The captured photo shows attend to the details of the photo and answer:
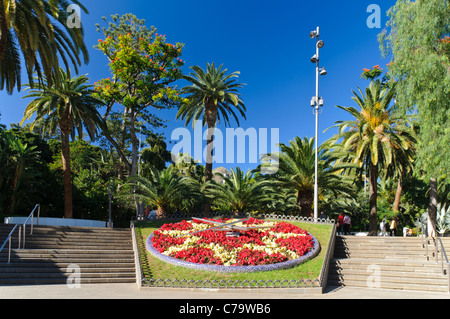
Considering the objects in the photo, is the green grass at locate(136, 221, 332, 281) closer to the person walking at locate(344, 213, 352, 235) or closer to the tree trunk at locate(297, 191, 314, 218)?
the tree trunk at locate(297, 191, 314, 218)

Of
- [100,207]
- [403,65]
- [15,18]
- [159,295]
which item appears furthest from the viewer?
[100,207]

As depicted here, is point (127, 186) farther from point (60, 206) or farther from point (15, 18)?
point (15, 18)

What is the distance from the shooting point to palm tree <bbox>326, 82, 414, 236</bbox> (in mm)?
22406

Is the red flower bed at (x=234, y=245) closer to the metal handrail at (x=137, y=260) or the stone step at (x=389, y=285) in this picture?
the metal handrail at (x=137, y=260)

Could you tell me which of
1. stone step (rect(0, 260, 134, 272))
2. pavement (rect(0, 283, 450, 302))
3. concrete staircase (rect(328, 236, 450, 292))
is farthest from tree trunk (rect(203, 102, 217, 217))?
pavement (rect(0, 283, 450, 302))

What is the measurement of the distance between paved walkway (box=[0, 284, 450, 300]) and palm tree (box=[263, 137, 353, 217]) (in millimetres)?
10883

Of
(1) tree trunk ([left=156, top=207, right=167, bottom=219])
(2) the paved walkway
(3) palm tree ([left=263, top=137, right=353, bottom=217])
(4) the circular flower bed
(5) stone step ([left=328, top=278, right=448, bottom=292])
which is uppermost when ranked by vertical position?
(3) palm tree ([left=263, top=137, right=353, bottom=217])

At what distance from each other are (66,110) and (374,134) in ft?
64.1

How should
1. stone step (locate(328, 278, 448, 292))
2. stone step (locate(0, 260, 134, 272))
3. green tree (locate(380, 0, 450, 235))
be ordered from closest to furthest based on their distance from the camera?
1. stone step (locate(328, 278, 448, 292))
2. stone step (locate(0, 260, 134, 272))
3. green tree (locate(380, 0, 450, 235))

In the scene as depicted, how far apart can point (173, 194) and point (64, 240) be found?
7580 millimetres

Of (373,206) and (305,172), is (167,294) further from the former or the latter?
(373,206)

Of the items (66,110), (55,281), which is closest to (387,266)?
(55,281)
